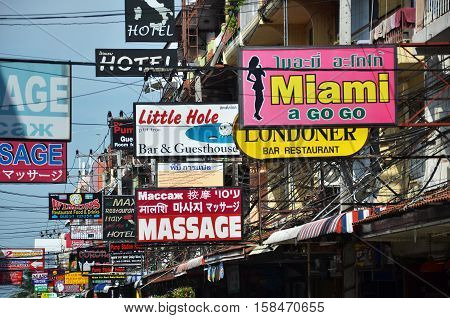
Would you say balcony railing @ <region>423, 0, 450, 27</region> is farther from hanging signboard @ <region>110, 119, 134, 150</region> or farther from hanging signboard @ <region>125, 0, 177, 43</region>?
hanging signboard @ <region>110, 119, 134, 150</region>

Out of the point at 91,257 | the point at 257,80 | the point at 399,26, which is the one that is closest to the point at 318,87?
the point at 257,80

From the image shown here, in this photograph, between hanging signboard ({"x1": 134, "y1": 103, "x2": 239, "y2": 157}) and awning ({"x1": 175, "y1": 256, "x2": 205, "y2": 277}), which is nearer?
hanging signboard ({"x1": 134, "y1": 103, "x2": 239, "y2": 157})

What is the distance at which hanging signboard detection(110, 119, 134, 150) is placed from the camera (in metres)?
37.5

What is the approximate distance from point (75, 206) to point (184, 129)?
636 inches

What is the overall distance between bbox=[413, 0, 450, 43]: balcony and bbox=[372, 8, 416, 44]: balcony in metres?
0.67

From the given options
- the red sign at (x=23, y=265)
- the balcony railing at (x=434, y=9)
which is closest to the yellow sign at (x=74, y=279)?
the red sign at (x=23, y=265)

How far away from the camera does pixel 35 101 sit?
1575 centimetres

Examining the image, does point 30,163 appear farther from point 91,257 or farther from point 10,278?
point 10,278

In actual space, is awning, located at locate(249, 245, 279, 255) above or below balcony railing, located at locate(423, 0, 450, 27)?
below

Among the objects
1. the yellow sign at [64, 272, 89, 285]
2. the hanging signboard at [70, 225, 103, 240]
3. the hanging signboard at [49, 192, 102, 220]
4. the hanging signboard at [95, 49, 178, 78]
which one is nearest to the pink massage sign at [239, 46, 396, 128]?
the hanging signboard at [95, 49, 178, 78]

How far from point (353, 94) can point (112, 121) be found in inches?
950

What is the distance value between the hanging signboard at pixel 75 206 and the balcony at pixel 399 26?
58.6 ft

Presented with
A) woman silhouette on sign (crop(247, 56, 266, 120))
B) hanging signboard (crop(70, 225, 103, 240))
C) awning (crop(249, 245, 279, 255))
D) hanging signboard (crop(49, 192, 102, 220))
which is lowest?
awning (crop(249, 245, 279, 255))
